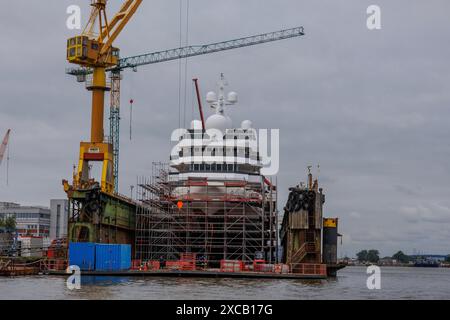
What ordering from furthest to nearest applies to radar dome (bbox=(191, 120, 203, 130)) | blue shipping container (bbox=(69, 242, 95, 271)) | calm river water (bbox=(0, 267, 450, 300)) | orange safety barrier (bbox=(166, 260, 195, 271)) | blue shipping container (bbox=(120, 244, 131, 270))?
radar dome (bbox=(191, 120, 203, 130))
orange safety barrier (bbox=(166, 260, 195, 271))
blue shipping container (bbox=(120, 244, 131, 270))
blue shipping container (bbox=(69, 242, 95, 271))
calm river water (bbox=(0, 267, 450, 300))

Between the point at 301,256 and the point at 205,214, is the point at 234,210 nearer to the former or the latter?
the point at 205,214

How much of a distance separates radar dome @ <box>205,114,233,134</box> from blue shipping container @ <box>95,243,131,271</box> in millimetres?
27056

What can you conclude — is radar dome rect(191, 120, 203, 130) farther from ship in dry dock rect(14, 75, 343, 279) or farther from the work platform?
the work platform

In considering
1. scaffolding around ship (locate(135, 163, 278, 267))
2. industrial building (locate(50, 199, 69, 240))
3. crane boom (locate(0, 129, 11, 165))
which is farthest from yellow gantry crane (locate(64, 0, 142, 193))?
industrial building (locate(50, 199, 69, 240))

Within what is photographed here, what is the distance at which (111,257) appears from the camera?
2744 inches

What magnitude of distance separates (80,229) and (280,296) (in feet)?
98.9

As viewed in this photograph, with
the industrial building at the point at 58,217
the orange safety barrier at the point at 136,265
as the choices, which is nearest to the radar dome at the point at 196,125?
the orange safety barrier at the point at 136,265

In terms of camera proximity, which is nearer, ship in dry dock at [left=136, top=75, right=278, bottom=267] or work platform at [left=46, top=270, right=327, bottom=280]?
work platform at [left=46, top=270, right=327, bottom=280]

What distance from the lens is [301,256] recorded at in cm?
7038

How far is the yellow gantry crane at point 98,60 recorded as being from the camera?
81.1 metres

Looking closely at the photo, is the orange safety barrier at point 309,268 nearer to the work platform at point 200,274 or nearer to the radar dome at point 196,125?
the work platform at point 200,274

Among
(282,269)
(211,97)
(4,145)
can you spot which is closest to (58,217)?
(4,145)

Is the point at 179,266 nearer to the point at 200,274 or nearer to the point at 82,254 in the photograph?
the point at 200,274

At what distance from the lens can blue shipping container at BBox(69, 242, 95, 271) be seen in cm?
6838
